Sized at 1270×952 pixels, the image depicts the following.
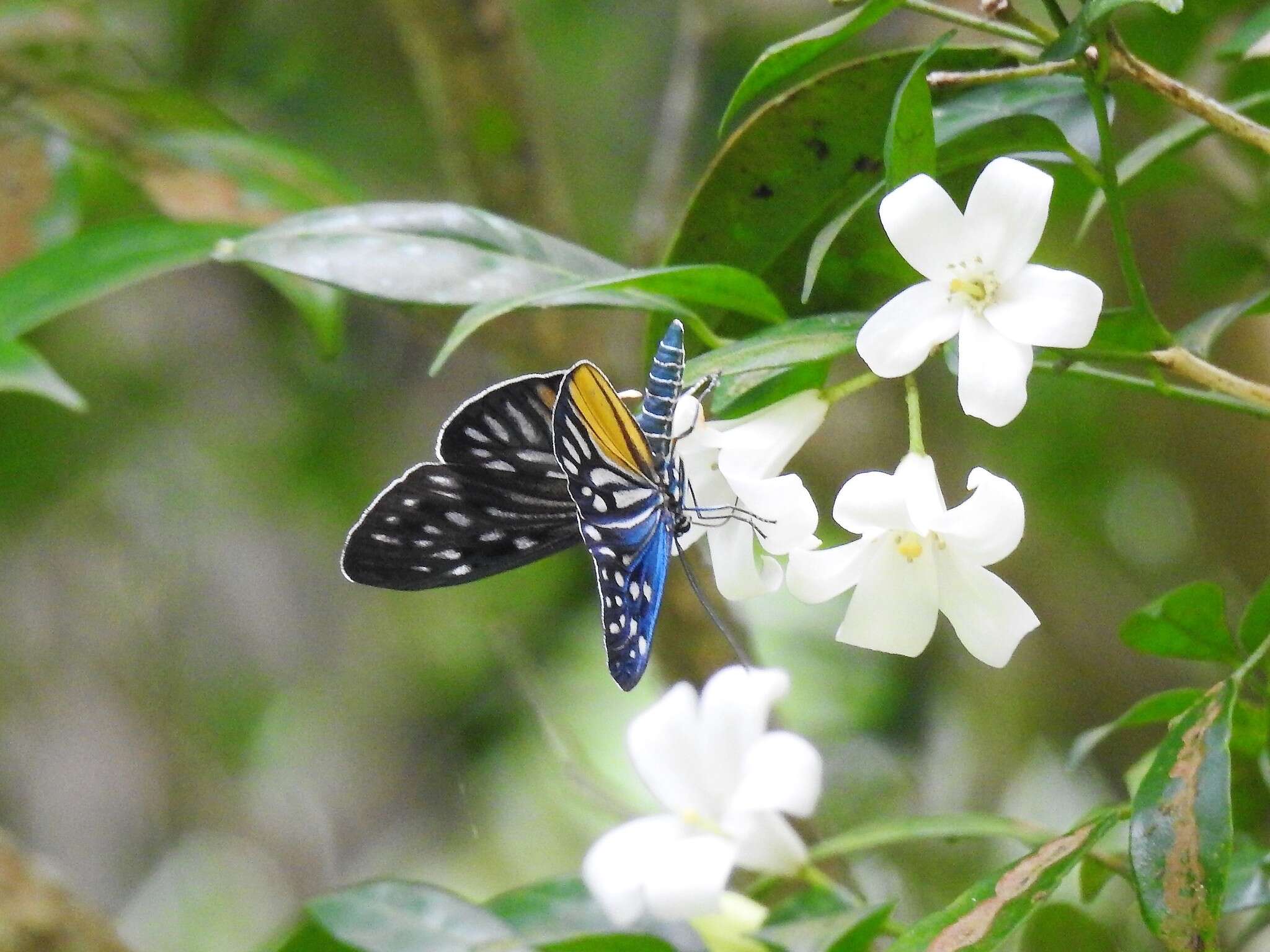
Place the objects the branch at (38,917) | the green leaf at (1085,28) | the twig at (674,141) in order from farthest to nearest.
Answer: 1. the twig at (674,141)
2. the branch at (38,917)
3. the green leaf at (1085,28)

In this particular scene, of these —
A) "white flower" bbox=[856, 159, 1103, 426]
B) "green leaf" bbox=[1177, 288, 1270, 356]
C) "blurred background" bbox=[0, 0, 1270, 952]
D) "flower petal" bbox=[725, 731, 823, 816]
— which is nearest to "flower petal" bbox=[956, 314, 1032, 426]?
"white flower" bbox=[856, 159, 1103, 426]

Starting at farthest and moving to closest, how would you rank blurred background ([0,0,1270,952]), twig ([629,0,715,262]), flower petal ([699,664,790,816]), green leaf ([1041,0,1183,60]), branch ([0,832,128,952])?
blurred background ([0,0,1270,952])
twig ([629,0,715,262])
branch ([0,832,128,952])
flower petal ([699,664,790,816])
green leaf ([1041,0,1183,60])

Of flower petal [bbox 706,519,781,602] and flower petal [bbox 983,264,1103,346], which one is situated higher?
flower petal [bbox 983,264,1103,346]

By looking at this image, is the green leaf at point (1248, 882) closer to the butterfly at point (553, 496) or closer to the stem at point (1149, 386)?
the stem at point (1149, 386)

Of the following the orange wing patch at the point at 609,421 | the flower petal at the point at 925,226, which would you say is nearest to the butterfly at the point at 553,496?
the orange wing patch at the point at 609,421

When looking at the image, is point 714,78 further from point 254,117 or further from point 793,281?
point 793,281

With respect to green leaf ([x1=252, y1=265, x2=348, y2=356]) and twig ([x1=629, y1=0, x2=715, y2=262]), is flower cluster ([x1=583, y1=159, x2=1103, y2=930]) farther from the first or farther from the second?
twig ([x1=629, y1=0, x2=715, y2=262])

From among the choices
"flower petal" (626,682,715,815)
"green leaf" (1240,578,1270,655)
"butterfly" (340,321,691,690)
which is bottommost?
"flower petal" (626,682,715,815)
